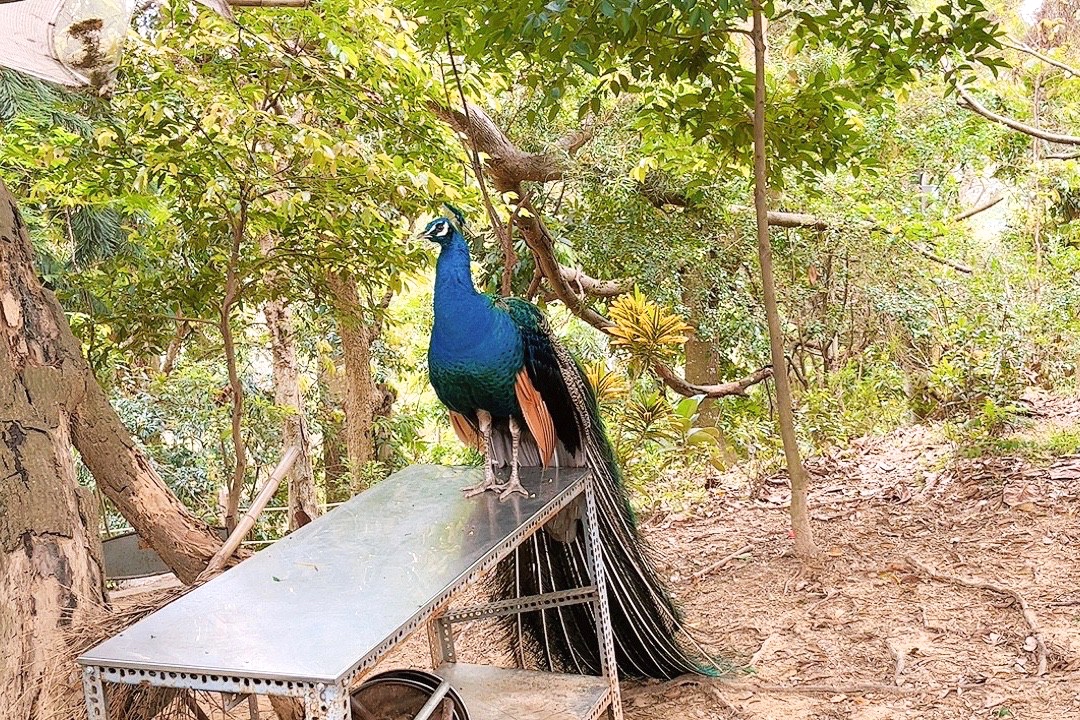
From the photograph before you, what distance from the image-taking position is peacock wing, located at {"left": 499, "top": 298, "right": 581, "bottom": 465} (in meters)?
2.55

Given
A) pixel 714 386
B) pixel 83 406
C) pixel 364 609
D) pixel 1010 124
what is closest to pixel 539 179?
pixel 714 386

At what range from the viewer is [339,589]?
181cm

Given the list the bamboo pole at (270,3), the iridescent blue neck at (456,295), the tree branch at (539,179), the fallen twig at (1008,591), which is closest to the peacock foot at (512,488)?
the iridescent blue neck at (456,295)

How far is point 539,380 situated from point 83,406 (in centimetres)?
118

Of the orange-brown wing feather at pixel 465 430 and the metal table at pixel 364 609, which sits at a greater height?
the orange-brown wing feather at pixel 465 430

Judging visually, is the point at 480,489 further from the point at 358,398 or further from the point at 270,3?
the point at 358,398

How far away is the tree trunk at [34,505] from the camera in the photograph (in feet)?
6.34

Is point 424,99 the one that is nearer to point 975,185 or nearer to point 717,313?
point 717,313

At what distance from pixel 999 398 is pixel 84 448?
4130mm

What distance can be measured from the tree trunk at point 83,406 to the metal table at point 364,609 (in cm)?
48

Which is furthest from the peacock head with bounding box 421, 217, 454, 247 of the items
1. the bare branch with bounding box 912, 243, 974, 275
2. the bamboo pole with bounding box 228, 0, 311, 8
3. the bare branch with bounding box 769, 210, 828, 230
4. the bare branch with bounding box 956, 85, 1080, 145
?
the bare branch with bounding box 956, 85, 1080, 145

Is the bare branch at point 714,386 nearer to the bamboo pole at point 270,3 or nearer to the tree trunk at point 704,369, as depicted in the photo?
the tree trunk at point 704,369

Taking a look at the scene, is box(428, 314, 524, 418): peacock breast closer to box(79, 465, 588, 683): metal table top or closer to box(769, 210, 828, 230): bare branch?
box(79, 465, 588, 683): metal table top

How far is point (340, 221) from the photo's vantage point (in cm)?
287
